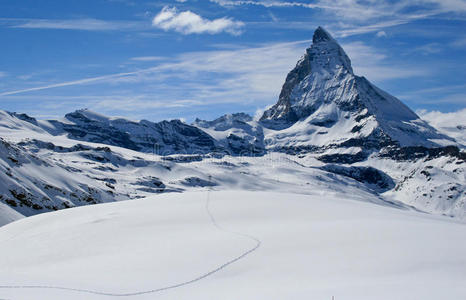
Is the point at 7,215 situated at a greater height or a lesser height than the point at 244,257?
lesser

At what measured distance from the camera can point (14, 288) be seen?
43.9ft

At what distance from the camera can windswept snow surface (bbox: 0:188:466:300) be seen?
11.5 metres

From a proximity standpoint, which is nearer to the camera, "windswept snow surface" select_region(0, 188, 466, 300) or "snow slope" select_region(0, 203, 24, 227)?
"windswept snow surface" select_region(0, 188, 466, 300)

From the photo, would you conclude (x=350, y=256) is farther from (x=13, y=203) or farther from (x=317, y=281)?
(x=13, y=203)

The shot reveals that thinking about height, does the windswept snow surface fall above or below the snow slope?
above

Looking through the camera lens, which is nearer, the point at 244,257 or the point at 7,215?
the point at 244,257

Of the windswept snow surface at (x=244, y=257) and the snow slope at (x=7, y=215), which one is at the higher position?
the windswept snow surface at (x=244, y=257)

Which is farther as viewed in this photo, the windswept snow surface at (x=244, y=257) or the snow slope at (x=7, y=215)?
the snow slope at (x=7, y=215)

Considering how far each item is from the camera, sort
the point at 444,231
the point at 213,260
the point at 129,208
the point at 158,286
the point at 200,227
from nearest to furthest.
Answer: the point at 158,286 < the point at 213,260 < the point at 444,231 < the point at 200,227 < the point at 129,208

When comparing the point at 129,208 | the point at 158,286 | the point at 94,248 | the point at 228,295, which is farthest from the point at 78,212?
the point at 228,295

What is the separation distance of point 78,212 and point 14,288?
47.9 feet

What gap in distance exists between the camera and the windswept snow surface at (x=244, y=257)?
11523 millimetres

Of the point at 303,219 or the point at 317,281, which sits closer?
the point at 317,281

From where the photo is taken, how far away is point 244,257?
14.8 m
